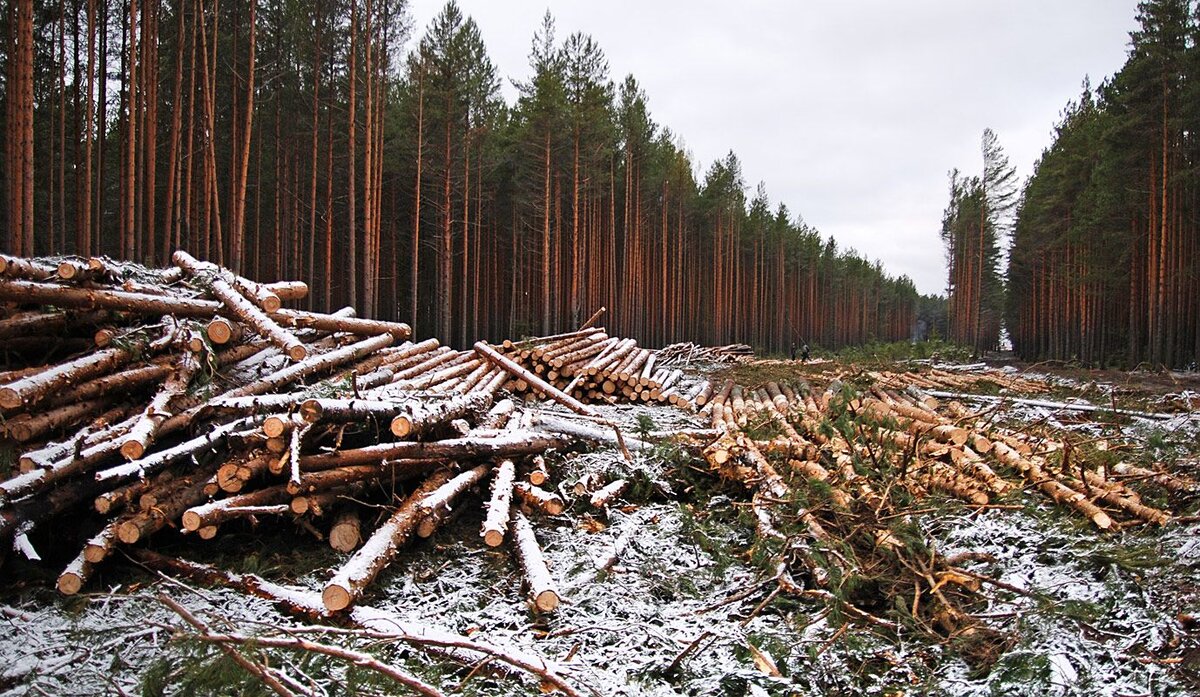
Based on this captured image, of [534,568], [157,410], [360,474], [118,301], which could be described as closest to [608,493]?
[534,568]

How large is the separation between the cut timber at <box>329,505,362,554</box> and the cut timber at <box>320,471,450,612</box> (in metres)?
0.29

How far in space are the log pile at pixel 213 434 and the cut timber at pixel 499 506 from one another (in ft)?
0.06

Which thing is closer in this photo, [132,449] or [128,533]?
[128,533]

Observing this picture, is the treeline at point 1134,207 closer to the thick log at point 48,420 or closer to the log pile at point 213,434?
the log pile at point 213,434

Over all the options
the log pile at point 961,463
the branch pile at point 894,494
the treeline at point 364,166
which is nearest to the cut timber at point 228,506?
the branch pile at point 894,494

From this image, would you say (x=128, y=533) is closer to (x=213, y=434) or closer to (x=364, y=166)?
(x=213, y=434)

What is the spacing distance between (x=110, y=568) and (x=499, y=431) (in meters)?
3.07

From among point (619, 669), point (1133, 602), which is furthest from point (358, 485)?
point (1133, 602)

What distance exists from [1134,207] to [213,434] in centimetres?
3328

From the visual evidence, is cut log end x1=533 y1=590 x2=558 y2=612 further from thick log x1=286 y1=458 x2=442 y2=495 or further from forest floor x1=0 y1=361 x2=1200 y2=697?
thick log x1=286 y1=458 x2=442 y2=495

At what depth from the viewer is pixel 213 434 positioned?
4.55 m

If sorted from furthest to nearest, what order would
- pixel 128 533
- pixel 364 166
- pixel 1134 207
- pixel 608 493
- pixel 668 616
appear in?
pixel 1134 207 < pixel 364 166 < pixel 608 493 < pixel 128 533 < pixel 668 616

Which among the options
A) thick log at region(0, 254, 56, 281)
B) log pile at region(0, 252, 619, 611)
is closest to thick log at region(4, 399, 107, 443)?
log pile at region(0, 252, 619, 611)

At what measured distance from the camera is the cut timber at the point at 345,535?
14.6ft
